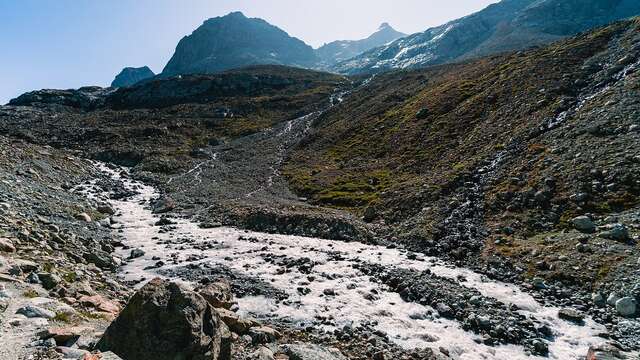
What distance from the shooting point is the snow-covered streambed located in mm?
20469

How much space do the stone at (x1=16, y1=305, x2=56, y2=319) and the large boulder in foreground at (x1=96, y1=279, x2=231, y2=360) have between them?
3230mm

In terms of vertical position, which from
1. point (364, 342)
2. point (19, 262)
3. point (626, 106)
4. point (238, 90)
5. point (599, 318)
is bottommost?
point (599, 318)

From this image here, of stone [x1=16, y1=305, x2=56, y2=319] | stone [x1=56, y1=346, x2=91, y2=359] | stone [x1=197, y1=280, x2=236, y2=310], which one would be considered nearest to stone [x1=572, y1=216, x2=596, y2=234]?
stone [x1=197, y1=280, x2=236, y2=310]

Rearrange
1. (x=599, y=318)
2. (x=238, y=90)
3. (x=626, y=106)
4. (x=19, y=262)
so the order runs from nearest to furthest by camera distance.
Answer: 1. (x=19, y=262)
2. (x=599, y=318)
3. (x=626, y=106)
4. (x=238, y=90)

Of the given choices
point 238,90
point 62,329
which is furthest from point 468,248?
point 238,90

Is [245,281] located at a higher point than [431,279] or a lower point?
higher

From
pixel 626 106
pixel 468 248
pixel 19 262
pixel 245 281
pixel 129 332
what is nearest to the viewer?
pixel 129 332

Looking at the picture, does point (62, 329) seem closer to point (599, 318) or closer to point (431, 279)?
point (431, 279)

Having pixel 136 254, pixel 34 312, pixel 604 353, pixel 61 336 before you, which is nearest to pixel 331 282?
pixel 604 353

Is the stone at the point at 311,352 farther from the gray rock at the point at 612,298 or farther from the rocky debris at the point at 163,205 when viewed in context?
the rocky debris at the point at 163,205

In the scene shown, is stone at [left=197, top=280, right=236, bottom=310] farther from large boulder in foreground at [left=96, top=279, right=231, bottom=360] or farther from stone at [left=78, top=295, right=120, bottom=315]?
large boulder in foreground at [left=96, top=279, right=231, bottom=360]

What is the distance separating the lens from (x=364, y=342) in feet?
63.3

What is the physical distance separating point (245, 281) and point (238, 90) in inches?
Result: 6713

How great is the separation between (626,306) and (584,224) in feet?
29.3
